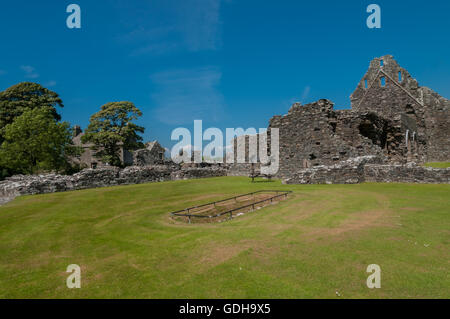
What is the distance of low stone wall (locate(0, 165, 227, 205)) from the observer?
16812 mm

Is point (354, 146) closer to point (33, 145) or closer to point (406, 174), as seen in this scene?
point (406, 174)

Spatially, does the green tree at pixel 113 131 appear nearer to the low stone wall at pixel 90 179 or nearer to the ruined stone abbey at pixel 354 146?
the ruined stone abbey at pixel 354 146

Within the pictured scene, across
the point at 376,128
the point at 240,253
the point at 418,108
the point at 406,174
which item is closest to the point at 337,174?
the point at 406,174

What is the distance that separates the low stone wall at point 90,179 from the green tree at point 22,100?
55.9 ft

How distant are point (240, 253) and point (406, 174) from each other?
14.5m

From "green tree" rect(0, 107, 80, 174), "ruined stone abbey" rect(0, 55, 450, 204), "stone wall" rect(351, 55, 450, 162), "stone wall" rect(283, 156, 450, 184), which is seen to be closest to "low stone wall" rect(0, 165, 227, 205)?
"ruined stone abbey" rect(0, 55, 450, 204)

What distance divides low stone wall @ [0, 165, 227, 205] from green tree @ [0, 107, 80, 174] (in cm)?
360

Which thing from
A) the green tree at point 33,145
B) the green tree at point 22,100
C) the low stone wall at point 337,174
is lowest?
the low stone wall at point 337,174

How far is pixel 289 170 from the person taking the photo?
23875mm

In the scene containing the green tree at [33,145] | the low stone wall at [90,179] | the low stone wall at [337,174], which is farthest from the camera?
the green tree at [33,145]

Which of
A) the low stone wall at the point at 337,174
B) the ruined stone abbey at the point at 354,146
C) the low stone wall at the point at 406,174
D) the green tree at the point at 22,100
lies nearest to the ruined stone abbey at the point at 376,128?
the ruined stone abbey at the point at 354,146

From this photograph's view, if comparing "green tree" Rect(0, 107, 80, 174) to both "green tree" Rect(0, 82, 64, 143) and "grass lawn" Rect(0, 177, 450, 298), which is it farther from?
"grass lawn" Rect(0, 177, 450, 298)

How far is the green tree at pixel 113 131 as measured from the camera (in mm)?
38156
